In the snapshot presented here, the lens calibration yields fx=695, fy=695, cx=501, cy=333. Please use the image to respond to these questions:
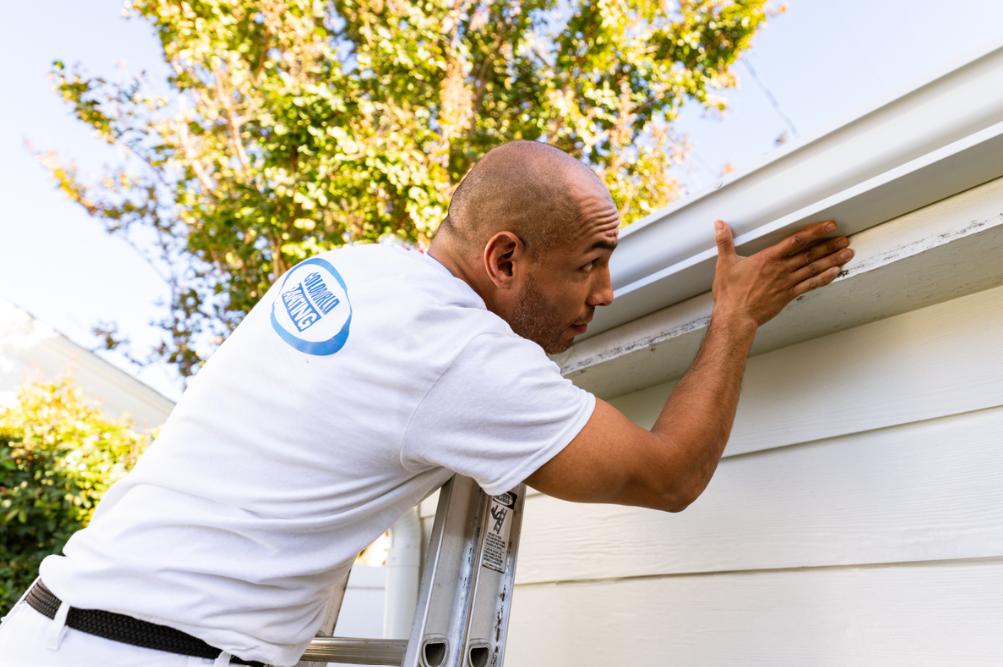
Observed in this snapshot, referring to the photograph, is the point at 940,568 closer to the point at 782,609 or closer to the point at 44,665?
the point at 782,609

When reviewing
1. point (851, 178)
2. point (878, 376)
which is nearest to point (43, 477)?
point (878, 376)

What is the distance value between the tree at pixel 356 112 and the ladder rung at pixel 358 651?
5434mm

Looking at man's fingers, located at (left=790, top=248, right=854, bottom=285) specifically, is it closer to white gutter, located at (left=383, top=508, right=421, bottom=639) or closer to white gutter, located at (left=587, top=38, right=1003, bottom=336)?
white gutter, located at (left=587, top=38, right=1003, bottom=336)

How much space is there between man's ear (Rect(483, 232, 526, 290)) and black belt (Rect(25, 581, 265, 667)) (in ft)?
3.03

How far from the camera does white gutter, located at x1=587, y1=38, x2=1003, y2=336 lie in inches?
44.7

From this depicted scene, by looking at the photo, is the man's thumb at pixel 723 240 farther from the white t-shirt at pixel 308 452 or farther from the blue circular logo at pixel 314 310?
the blue circular logo at pixel 314 310

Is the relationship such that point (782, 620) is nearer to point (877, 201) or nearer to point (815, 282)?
point (815, 282)

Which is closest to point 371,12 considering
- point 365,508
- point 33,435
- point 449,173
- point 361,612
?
point 449,173

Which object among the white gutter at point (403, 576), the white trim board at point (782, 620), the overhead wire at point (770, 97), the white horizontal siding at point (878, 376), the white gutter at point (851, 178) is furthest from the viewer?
the overhead wire at point (770, 97)

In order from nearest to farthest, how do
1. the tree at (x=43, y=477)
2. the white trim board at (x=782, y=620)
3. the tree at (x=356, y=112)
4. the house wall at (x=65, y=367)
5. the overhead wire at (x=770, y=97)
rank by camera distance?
the white trim board at (x=782, y=620) → the tree at (x=43, y=477) → the tree at (x=356, y=112) → the house wall at (x=65, y=367) → the overhead wire at (x=770, y=97)

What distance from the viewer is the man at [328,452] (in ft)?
3.96

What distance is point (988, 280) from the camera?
1340mm

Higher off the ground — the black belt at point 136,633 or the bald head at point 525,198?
the bald head at point 525,198

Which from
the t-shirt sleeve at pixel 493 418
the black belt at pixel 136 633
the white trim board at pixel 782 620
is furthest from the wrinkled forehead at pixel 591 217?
the black belt at pixel 136 633
